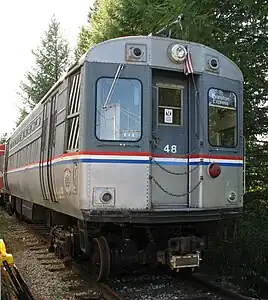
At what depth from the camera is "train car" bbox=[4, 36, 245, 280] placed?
6.22m

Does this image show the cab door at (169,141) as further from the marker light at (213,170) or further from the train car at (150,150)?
the marker light at (213,170)

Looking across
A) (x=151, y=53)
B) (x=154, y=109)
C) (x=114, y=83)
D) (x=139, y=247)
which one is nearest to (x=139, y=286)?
(x=139, y=247)

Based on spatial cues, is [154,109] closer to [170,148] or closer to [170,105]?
[170,105]

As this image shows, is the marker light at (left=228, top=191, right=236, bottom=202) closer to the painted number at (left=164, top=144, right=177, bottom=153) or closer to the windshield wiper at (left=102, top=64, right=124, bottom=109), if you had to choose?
the painted number at (left=164, top=144, right=177, bottom=153)

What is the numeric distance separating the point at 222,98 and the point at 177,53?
3.32 feet

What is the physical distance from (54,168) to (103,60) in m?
2.26

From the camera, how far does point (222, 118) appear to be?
709 cm

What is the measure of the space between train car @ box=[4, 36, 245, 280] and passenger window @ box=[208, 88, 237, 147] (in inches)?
0.6

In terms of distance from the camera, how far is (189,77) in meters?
6.88

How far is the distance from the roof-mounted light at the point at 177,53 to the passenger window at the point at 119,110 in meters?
0.65

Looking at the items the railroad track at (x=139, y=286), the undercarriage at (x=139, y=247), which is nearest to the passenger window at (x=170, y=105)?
the undercarriage at (x=139, y=247)

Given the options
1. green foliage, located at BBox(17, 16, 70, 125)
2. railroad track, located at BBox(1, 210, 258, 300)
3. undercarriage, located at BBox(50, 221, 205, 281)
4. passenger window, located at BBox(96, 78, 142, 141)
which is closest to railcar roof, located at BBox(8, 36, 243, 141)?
passenger window, located at BBox(96, 78, 142, 141)

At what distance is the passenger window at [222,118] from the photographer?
22.7 ft

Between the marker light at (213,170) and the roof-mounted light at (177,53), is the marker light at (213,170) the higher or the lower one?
the lower one
